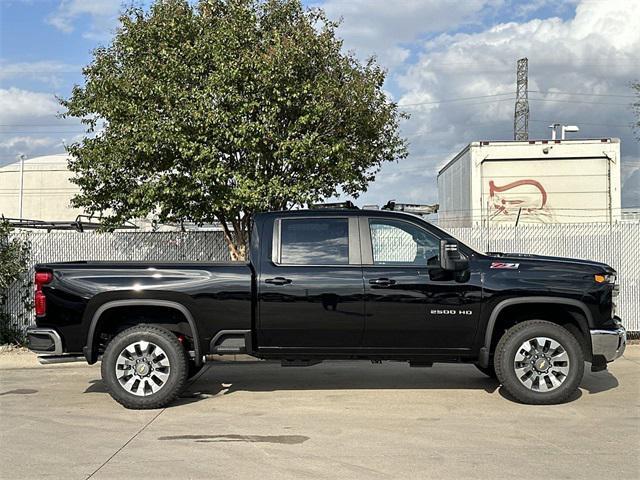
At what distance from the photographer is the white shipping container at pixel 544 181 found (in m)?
16.1

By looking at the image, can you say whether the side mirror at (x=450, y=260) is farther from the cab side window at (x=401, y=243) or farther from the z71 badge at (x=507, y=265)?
the z71 badge at (x=507, y=265)

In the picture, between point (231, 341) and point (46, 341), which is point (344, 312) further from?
point (46, 341)

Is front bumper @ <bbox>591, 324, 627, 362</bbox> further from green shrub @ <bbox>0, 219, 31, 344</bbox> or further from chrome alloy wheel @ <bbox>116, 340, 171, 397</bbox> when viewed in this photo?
green shrub @ <bbox>0, 219, 31, 344</bbox>

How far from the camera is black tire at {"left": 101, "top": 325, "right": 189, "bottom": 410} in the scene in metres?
7.18

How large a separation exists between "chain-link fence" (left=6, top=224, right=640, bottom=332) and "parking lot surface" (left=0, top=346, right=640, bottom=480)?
3.40m

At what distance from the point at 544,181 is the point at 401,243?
10034 millimetres

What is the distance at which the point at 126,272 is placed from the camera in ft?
24.0

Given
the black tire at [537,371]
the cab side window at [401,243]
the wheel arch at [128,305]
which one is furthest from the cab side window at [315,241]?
the black tire at [537,371]

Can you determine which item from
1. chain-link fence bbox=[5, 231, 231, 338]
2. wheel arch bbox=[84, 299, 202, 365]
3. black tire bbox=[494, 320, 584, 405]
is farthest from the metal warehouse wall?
wheel arch bbox=[84, 299, 202, 365]

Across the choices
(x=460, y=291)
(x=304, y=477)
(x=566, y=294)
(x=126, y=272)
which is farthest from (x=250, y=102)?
(x=304, y=477)

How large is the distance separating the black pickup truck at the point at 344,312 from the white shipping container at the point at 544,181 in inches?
352

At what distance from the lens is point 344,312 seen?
721cm

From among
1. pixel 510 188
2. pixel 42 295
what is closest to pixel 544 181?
pixel 510 188

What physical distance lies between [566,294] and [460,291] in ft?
3.59
